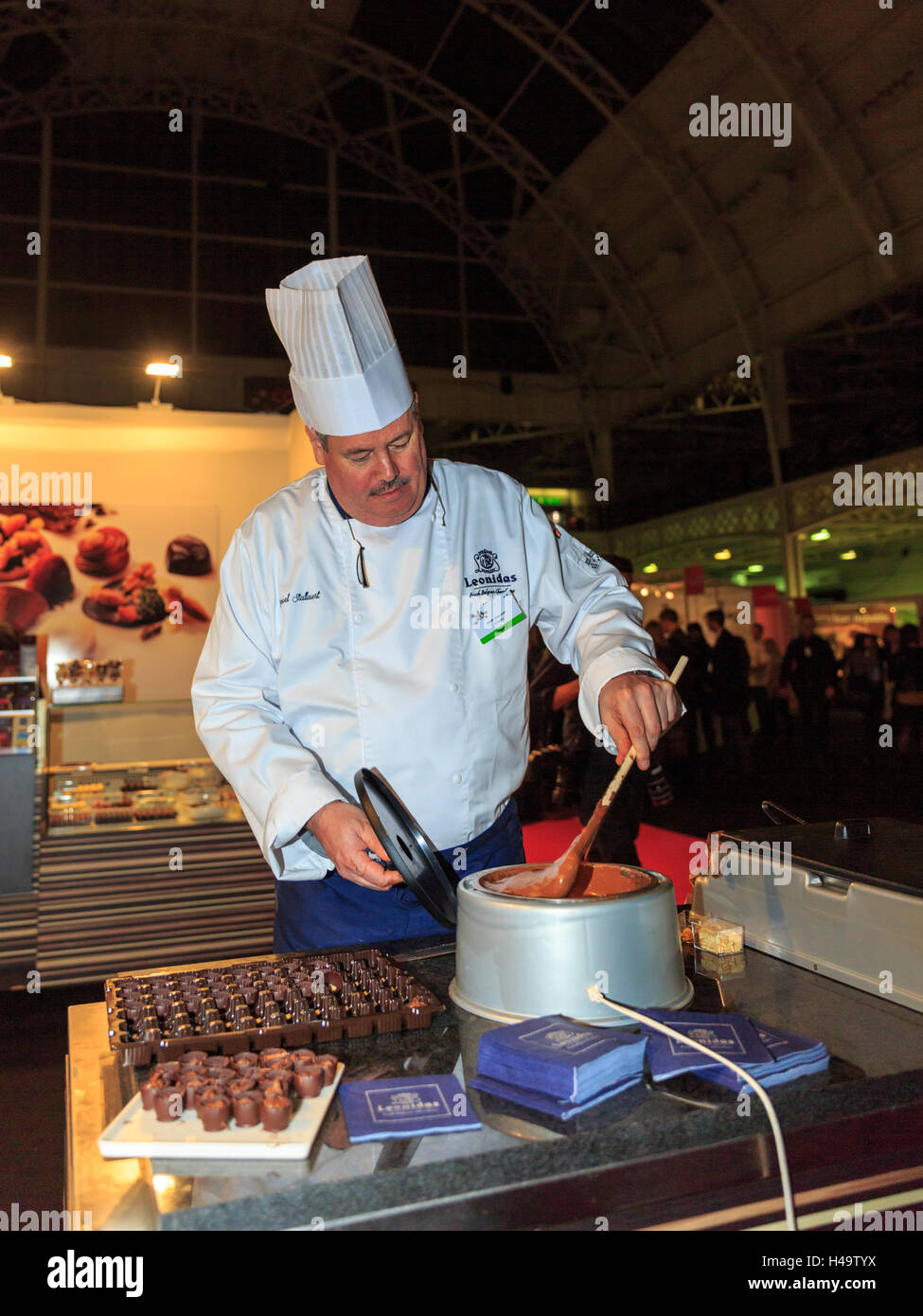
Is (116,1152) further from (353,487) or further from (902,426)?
(902,426)

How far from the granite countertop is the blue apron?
1.39 feet

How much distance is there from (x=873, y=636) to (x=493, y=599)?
9.36m

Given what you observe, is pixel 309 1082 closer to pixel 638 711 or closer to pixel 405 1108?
pixel 405 1108

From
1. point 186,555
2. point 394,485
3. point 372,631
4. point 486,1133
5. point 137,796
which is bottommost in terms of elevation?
point 137,796

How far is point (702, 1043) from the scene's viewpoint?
0.93m

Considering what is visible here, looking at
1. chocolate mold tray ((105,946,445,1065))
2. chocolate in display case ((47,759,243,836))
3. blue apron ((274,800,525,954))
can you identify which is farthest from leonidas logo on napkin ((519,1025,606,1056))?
chocolate in display case ((47,759,243,836))

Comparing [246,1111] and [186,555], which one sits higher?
[186,555]

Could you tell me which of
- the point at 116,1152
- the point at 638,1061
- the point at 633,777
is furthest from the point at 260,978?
the point at 633,777

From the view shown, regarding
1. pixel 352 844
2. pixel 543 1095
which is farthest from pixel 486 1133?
pixel 352 844

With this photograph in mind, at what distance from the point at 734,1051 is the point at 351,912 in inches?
28.9

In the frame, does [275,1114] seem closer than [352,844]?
Yes

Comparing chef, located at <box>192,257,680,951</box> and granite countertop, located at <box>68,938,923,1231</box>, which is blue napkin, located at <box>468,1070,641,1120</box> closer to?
granite countertop, located at <box>68,938,923,1231</box>

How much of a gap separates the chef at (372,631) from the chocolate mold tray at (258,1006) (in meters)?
0.31

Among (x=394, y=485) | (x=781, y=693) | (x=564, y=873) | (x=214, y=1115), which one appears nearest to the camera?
(x=214, y=1115)
